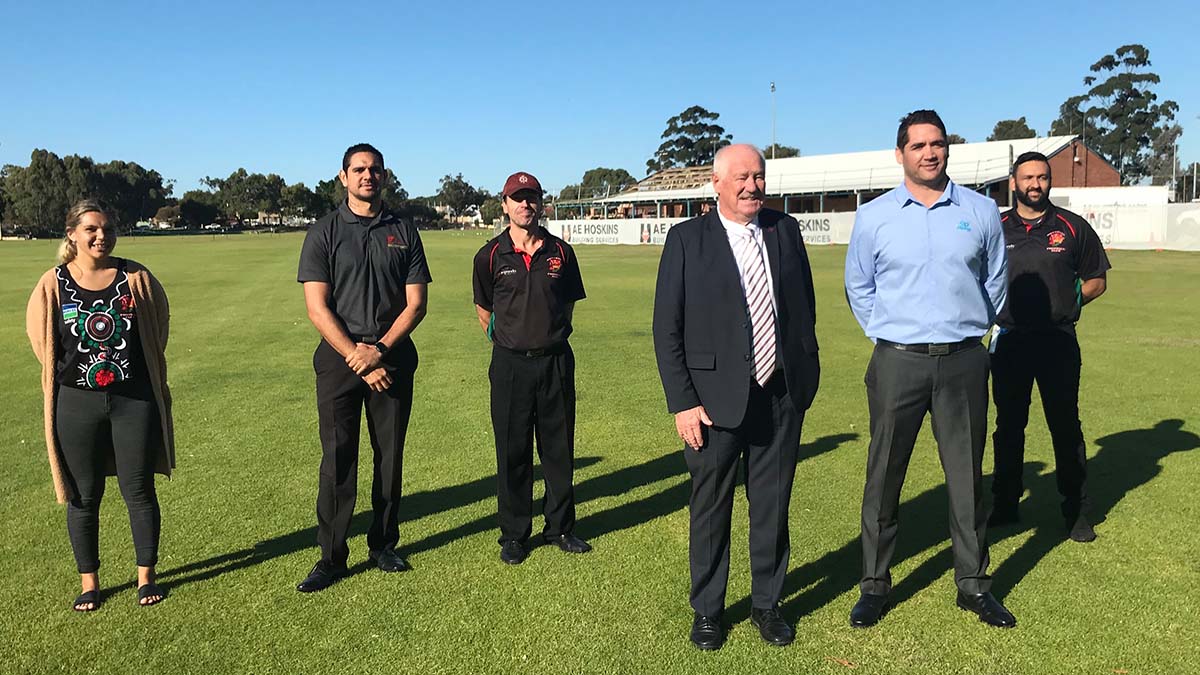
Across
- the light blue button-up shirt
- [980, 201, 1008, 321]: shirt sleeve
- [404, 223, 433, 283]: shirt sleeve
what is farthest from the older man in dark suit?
[404, 223, 433, 283]: shirt sleeve

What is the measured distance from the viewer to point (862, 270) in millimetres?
3893

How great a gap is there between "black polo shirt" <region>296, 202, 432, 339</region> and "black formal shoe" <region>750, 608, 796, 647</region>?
2.41 m

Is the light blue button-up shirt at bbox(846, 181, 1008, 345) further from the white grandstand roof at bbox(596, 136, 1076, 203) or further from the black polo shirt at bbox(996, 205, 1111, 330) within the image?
the white grandstand roof at bbox(596, 136, 1076, 203)

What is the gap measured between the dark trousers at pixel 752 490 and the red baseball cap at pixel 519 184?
1.88 metres

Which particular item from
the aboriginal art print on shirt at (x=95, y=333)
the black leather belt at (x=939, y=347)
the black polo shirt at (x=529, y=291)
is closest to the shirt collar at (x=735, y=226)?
the black leather belt at (x=939, y=347)

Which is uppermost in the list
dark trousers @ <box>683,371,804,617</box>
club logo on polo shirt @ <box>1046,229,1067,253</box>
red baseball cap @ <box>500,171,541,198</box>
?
red baseball cap @ <box>500,171,541,198</box>

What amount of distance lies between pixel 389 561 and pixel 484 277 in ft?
5.76

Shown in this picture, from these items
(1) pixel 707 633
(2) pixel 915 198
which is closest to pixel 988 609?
(1) pixel 707 633

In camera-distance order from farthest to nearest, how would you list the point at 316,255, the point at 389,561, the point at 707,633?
1. the point at 389,561
2. the point at 316,255
3. the point at 707,633

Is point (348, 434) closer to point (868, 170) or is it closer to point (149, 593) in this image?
point (149, 593)

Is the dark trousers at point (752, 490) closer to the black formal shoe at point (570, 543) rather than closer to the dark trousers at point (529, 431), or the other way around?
the black formal shoe at point (570, 543)

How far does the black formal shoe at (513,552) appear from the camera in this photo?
4.60 m

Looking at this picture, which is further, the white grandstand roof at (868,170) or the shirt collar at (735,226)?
the white grandstand roof at (868,170)

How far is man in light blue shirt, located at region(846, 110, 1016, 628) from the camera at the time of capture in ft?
12.0
